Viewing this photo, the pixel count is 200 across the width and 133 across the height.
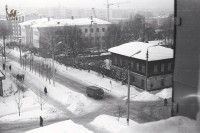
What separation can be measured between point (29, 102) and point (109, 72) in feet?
28.2

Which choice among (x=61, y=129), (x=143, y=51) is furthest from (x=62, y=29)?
(x=61, y=129)

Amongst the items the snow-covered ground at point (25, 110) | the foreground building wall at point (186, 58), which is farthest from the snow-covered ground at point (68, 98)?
the foreground building wall at point (186, 58)

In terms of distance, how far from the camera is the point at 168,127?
150cm

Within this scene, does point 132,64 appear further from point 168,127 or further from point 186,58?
point 168,127

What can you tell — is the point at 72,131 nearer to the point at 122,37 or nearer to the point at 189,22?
the point at 189,22

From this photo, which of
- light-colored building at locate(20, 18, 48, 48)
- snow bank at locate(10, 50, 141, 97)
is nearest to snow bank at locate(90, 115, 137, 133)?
snow bank at locate(10, 50, 141, 97)

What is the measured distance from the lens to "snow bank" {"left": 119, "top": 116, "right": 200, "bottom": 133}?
1.44 m

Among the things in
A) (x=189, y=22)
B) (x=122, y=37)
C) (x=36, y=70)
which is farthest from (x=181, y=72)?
(x=122, y=37)

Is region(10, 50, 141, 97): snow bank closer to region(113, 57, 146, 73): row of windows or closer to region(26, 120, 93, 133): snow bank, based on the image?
region(113, 57, 146, 73): row of windows

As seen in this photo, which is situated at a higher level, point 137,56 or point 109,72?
point 137,56

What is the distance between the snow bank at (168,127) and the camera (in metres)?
1.44

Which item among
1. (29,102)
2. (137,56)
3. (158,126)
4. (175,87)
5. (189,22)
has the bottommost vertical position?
(29,102)

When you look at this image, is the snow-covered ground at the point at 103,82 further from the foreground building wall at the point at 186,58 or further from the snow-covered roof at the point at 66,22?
the foreground building wall at the point at 186,58

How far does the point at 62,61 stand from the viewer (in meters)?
29.3
